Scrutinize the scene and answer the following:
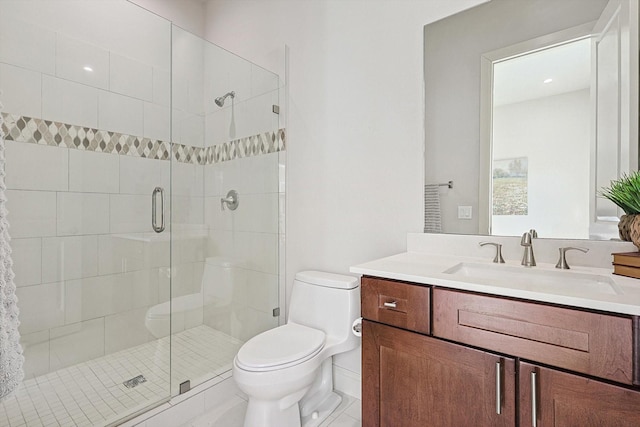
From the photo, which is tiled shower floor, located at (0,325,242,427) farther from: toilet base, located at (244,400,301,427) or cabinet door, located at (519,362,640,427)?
cabinet door, located at (519,362,640,427)

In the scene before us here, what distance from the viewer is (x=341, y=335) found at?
159 centimetres

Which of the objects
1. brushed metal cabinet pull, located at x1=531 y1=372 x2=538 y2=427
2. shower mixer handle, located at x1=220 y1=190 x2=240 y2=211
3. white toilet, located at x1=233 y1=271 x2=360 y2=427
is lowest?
white toilet, located at x1=233 y1=271 x2=360 y2=427

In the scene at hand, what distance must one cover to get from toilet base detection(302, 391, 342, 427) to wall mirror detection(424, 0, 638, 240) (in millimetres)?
1078

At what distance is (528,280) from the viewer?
3.38 feet

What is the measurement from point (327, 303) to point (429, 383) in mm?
736

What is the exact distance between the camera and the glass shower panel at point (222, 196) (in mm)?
1997

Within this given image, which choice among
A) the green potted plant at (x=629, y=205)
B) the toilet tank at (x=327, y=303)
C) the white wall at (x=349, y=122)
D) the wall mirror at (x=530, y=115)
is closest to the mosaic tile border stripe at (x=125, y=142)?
the white wall at (x=349, y=122)

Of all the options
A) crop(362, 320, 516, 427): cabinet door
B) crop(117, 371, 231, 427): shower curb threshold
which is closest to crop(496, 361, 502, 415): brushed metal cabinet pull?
crop(362, 320, 516, 427): cabinet door

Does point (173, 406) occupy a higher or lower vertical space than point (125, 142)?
lower

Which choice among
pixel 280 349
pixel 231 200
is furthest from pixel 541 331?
pixel 231 200

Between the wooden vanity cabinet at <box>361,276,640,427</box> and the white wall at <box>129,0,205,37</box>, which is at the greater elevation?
the white wall at <box>129,0,205,37</box>

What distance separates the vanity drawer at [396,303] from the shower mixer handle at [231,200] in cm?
123

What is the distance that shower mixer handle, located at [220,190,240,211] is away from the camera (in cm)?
209

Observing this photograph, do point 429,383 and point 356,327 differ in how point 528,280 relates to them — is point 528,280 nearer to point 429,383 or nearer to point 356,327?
point 429,383
